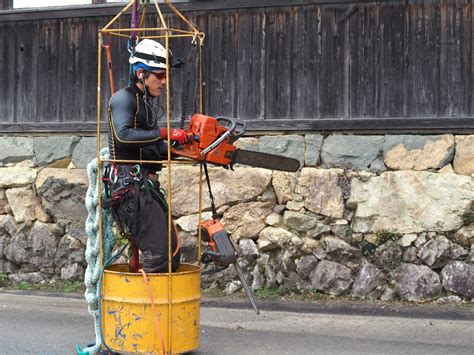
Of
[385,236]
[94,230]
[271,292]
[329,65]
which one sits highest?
[329,65]

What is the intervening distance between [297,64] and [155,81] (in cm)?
326

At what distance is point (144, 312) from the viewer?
18.8ft

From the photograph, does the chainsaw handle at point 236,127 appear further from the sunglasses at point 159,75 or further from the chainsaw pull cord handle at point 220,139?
the sunglasses at point 159,75

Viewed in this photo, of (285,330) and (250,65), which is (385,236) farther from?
→ (250,65)

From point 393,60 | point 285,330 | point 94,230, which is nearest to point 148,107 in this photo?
point 94,230

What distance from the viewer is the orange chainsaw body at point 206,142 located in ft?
18.9

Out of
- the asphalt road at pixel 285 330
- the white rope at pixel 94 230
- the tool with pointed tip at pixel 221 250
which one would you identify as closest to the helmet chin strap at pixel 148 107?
the white rope at pixel 94 230

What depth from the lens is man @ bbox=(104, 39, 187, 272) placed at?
19.0ft

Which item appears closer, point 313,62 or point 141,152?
point 141,152

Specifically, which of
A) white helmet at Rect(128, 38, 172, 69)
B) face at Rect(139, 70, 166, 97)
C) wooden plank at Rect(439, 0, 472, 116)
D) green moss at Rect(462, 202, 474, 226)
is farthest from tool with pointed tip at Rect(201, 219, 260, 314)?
wooden plank at Rect(439, 0, 472, 116)

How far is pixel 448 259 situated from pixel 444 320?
86 centimetres

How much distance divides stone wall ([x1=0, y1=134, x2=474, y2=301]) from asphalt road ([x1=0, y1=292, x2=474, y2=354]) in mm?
491

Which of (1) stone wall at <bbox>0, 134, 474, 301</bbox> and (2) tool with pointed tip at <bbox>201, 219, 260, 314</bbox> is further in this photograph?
Answer: (1) stone wall at <bbox>0, 134, 474, 301</bbox>

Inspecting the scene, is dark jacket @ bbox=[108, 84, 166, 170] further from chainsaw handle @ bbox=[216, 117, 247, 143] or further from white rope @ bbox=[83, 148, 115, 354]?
chainsaw handle @ bbox=[216, 117, 247, 143]
